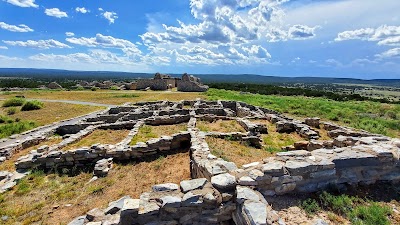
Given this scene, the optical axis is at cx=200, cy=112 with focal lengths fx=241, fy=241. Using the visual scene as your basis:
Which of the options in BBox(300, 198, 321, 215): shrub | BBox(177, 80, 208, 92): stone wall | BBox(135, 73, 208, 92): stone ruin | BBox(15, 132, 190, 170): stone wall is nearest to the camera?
BBox(300, 198, 321, 215): shrub

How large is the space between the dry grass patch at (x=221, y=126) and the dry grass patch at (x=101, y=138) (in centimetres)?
466

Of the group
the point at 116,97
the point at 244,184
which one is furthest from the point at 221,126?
the point at 116,97

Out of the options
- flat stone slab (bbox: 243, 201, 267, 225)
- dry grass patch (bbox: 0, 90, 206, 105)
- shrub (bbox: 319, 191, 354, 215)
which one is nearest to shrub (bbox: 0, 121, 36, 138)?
dry grass patch (bbox: 0, 90, 206, 105)

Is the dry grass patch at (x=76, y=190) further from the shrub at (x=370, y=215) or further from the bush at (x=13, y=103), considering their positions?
the bush at (x=13, y=103)

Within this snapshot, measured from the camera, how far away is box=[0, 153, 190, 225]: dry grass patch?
642cm

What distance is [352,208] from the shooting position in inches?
203

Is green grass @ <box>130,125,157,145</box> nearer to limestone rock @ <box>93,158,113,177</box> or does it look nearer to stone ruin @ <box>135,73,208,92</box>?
limestone rock @ <box>93,158,113,177</box>

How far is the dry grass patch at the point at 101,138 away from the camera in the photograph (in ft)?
39.5

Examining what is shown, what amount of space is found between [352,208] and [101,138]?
11.8 m

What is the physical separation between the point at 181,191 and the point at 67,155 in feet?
21.7

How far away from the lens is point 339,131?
1423 centimetres

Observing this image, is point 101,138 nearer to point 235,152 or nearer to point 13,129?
point 13,129

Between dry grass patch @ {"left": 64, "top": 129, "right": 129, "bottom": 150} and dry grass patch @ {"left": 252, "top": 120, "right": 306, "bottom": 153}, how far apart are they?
773 centimetres

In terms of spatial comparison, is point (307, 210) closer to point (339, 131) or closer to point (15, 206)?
point (15, 206)
